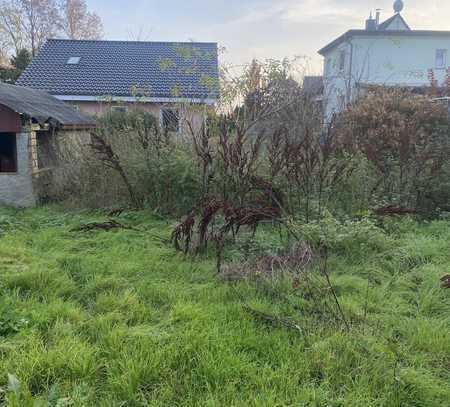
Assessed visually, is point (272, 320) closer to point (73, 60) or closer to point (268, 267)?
point (268, 267)

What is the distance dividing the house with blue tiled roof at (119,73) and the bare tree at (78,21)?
14.0 m

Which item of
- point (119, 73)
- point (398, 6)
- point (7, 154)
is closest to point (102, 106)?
point (119, 73)

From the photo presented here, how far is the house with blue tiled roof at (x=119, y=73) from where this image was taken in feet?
51.6

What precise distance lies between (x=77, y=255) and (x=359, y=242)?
10.8ft

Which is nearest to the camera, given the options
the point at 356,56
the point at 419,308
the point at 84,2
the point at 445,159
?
the point at 419,308

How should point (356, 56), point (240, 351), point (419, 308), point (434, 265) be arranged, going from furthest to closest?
point (356, 56)
point (434, 265)
point (419, 308)
point (240, 351)

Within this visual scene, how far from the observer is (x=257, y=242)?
4605 millimetres

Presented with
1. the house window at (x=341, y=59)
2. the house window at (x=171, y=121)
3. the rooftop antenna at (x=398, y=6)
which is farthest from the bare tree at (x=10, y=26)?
the rooftop antenna at (x=398, y=6)

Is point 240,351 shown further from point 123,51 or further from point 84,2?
point 84,2

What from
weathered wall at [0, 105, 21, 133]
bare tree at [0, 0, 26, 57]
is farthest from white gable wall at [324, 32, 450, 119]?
bare tree at [0, 0, 26, 57]

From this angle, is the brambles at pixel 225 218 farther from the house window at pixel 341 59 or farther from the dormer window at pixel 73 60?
the house window at pixel 341 59

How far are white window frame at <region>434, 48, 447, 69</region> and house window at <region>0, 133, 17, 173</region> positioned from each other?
23401 millimetres

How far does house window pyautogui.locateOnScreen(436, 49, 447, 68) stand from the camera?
2261cm

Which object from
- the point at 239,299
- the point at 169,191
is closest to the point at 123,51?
the point at 169,191
